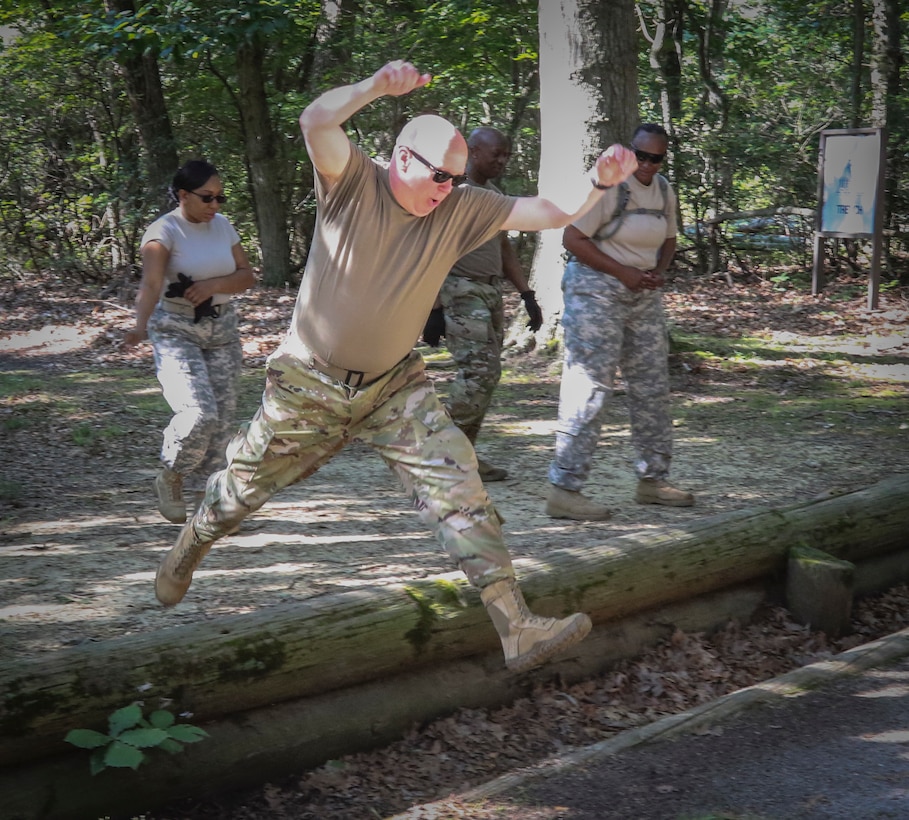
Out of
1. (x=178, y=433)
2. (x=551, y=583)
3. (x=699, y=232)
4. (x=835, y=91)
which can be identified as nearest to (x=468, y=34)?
(x=699, y=232)

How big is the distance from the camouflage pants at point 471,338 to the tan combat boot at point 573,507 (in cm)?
79

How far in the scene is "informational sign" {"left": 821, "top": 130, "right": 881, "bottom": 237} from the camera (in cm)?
1480


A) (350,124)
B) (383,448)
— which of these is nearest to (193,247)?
(383,448)

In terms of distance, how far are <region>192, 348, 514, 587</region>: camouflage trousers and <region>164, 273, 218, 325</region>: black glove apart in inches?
74.4

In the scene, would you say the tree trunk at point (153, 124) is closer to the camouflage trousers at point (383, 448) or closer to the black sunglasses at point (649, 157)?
the black sunglasses at point (649, 157)


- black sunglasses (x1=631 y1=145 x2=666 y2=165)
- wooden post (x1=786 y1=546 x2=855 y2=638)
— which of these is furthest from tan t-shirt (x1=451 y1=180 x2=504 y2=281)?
wooden post (x1=786 y1=546 x2=855 y2=638)

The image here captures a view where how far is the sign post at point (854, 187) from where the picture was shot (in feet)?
48.3

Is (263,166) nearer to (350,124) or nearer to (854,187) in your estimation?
(350,124)

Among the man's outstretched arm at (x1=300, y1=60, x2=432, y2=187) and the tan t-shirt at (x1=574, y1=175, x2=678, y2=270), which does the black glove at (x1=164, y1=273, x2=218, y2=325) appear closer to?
the tan t-shirt at (x1=574, y1=175, x2=678, y2=270)

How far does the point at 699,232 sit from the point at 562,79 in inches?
320

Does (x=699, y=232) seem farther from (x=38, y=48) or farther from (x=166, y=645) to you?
(x=166, y=645)

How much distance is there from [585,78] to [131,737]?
833 cm

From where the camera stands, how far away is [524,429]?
8961mm

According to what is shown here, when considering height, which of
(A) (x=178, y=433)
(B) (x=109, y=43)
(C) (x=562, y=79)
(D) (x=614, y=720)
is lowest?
(D) (x=614, y=720)
